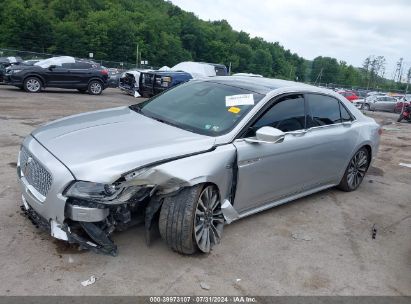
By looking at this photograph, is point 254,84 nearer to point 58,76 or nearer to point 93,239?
point 93,239

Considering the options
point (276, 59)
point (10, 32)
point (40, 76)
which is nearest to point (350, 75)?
point (276, 59)

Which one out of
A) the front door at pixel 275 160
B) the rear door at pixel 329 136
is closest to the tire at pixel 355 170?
the rear door at pixel 329 136

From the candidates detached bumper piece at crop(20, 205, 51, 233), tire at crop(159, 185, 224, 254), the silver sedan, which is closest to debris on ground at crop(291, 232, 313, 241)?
the silver sedan

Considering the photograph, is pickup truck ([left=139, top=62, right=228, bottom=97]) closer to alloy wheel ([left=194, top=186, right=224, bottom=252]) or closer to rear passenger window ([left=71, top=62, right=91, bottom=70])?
rear passenger window ([left=71, top=62, right=91, bottom=70])

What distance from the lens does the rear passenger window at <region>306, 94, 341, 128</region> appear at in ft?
16.6

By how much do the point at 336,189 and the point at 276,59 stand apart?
123 metres

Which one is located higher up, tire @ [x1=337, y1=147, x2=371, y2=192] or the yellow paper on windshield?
the yellow paper on windshield

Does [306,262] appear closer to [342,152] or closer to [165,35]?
[342,152]

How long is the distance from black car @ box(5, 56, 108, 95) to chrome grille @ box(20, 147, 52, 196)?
1341cm

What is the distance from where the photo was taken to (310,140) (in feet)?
15.9

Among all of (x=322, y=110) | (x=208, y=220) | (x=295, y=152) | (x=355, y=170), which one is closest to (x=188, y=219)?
(x=208, y=220)

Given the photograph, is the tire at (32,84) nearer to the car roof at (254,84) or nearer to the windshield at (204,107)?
the windshield at (204,107)

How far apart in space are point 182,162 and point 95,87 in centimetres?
1569

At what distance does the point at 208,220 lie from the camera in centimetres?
383
